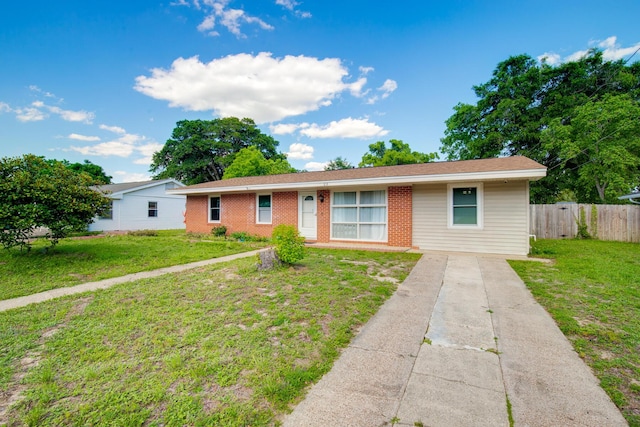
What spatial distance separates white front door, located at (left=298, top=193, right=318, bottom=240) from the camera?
40.4 ft

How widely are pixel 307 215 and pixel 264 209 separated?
2259 mm

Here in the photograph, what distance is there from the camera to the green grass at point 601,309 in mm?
2508

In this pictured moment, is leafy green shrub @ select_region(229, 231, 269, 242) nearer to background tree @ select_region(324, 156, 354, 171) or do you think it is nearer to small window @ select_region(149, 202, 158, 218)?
small window @ select_region(149, 202, 158, 218)

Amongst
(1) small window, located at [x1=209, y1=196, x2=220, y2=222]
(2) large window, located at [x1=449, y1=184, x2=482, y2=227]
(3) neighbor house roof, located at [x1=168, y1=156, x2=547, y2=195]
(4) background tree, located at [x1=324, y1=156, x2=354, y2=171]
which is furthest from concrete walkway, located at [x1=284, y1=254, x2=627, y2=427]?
(4) background tree, located at [x1=324, y1=156, x2=354, y2=171]

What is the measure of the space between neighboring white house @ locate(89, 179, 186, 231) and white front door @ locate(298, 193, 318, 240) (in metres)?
10.3

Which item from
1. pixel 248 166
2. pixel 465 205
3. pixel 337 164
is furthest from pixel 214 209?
pixel 337 164

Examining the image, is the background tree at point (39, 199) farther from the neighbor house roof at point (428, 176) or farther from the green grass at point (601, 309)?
the green grass at point (601, 309)

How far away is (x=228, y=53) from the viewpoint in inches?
610

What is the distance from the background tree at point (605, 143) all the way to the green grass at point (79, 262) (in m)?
19.1

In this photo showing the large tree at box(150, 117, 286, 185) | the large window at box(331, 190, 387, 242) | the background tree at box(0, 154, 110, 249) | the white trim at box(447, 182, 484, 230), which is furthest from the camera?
the large tree at box(150, 117, 286, 185)

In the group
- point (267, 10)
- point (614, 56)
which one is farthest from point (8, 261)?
point (614, 56)

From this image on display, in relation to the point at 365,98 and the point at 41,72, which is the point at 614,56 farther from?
the point at 41,72

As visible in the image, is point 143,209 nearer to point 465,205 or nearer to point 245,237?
point 245,237

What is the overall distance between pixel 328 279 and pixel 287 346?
9.28ft
